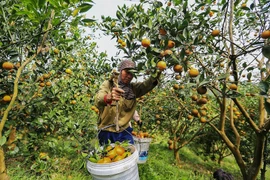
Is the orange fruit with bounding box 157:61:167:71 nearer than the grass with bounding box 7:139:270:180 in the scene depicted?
Yes

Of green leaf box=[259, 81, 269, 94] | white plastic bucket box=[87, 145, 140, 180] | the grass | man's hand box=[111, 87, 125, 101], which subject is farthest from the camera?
the grass

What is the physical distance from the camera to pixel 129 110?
196 cm

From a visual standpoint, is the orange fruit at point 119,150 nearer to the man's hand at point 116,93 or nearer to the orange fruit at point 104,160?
the orange fruit at point 104,160

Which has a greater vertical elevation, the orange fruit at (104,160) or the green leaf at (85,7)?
the green leaf at (85,7)

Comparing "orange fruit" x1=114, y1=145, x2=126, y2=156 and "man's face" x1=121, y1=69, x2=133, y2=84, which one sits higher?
"man's face" x1=121, y1=69, x2=133, y2=84

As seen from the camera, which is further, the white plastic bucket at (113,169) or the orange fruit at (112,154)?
the orange fruit at (112,154)

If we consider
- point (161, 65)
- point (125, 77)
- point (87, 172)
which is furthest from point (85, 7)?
point (87, 172)

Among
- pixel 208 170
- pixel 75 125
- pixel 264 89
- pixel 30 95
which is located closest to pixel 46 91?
pixel 30 95

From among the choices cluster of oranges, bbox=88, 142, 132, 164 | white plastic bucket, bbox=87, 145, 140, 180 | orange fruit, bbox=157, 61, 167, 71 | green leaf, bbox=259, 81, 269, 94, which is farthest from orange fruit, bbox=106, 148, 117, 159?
green leaf, bbox=259, 81, 269, 94

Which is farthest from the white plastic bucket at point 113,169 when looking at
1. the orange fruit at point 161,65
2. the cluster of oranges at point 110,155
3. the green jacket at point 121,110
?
the green jacket at point 121,110

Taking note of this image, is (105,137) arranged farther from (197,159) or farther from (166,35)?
(197,159)

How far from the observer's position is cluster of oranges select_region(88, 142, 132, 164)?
1.02 m

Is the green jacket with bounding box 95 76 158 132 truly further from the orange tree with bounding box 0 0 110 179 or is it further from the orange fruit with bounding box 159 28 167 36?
the orange fruit with bounding box 159 28 167 36

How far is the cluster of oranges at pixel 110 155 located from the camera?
1.02 m
